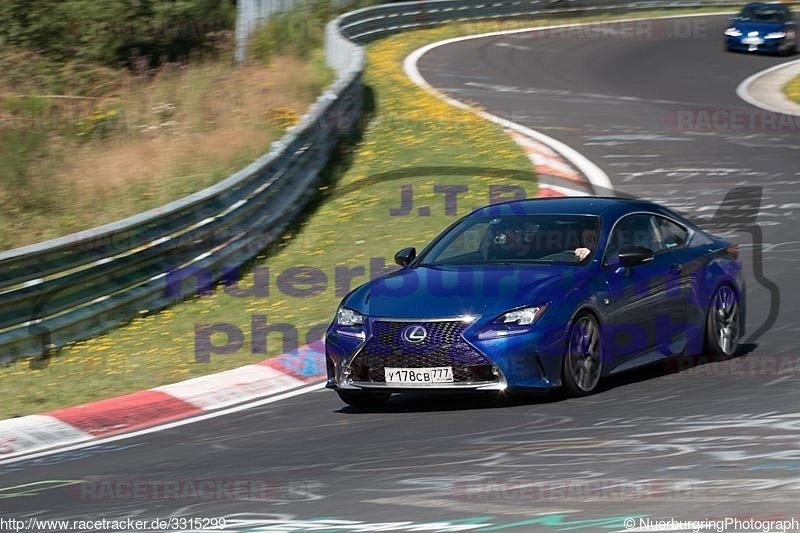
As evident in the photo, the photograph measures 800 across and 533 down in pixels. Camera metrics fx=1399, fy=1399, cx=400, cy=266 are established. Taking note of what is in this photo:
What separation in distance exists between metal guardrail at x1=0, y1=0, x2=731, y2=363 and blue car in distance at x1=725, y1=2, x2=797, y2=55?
1749 cm

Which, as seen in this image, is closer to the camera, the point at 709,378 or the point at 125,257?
the point at 709,378

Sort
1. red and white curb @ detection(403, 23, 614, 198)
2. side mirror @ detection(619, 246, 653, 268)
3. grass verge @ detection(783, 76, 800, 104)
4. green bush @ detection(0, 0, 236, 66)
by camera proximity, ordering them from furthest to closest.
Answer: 1. green bush @ detection(0, 0, 236, 66)
2. grass verge @ detection(783, 76, 800, 104)
3. red and white curb @ detection(403, 23, 614, 198)
4. side mirror @ detection(619, 246, 653, 268)

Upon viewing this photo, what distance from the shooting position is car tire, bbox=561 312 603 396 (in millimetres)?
9195

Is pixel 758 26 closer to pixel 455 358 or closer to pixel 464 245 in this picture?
pixel 464 245

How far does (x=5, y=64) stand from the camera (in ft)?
101

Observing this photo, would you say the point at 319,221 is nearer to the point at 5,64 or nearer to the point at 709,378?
the point at 709,378

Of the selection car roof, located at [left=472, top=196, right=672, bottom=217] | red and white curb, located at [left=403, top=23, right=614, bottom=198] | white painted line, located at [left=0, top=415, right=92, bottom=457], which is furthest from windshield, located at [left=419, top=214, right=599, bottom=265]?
red and white curb, located at [left=403, top=23, right=614, bottom=198]

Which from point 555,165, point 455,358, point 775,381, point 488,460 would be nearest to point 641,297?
point 775,381

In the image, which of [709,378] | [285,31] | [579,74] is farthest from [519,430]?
[285,31]

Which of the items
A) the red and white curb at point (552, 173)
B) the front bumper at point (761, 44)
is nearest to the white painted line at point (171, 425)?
the red and white curb at point (552, 173)

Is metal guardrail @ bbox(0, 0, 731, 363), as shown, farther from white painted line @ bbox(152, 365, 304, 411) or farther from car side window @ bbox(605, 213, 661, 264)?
car side window @ bbox(605, 213, 661, 264)

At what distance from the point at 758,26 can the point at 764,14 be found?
74.2 inches

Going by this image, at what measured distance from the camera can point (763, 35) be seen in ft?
112

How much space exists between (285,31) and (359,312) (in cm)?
2324
